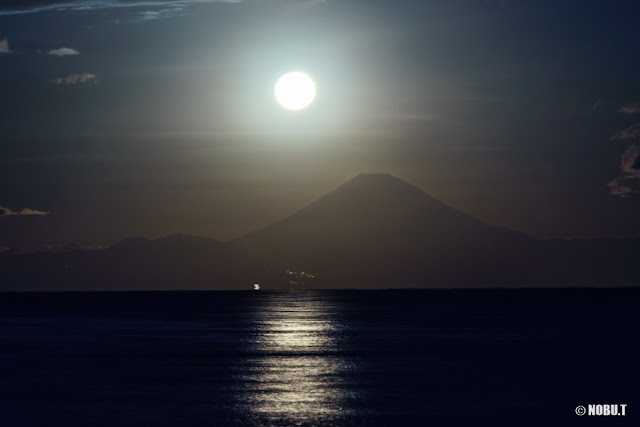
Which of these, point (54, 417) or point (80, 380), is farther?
point (80, 380)

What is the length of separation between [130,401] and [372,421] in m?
14.5

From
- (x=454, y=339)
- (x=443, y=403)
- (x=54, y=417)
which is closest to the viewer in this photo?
(x=54, y=417)

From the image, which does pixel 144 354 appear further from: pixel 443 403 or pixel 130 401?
pixel 443 403

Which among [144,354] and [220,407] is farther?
[144,354]

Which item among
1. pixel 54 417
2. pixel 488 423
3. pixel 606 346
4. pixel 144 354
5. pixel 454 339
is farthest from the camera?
pixel 454 339

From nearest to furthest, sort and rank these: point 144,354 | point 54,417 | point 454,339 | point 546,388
Answer: point 54,417 < point 546,388 < point 144,354 < point 454,339

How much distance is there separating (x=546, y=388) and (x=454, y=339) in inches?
1734

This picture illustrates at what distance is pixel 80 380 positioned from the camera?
54.6 meters

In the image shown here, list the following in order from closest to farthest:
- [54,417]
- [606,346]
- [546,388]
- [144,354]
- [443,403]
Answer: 1. [54,417]
2. [443,403]
3. [546,388]
4. [144,354]
5. [606,346]

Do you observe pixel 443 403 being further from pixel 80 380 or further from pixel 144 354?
pixel 144 354

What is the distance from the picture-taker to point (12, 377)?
5659 centimetres

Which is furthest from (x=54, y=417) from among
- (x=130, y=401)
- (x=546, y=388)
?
(x=546, y=388)

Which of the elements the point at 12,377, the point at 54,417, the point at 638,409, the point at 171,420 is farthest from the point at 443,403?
the point at 12,377

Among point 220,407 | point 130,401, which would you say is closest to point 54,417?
point 130,401
